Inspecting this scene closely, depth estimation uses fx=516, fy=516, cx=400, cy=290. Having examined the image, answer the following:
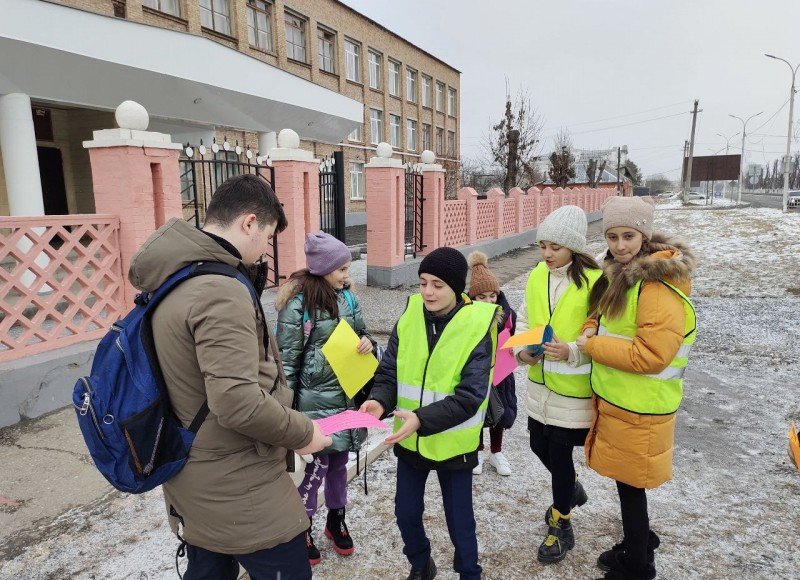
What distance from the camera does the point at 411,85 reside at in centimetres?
3170

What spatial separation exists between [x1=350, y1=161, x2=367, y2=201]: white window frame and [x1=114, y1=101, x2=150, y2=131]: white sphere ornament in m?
21.5

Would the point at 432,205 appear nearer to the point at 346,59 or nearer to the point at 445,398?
the point at 445,398

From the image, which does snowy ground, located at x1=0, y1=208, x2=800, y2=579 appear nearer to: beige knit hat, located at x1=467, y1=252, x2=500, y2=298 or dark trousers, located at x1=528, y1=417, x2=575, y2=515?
dark trousers, located at x1=528, y1=417, x2=575, y2=515

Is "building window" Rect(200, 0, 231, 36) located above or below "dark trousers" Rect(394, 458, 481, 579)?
above

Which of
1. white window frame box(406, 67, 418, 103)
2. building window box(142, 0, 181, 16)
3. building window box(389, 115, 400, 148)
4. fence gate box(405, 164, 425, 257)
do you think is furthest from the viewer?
white window frame box(406, 67, 418, 103)

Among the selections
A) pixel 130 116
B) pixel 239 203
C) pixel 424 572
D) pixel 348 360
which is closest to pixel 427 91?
pixel 130 116

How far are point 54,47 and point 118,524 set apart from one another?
8507 mm

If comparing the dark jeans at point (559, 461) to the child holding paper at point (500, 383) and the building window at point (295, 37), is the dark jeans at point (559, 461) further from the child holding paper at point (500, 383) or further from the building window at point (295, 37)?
the building window at point (295, 37)

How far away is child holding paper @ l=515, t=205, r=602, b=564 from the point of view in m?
2.32

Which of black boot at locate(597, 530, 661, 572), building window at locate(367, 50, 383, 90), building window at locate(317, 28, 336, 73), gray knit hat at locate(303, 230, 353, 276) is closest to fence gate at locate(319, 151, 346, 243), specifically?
gray knit hat at locate(303, 230, 353, 276)

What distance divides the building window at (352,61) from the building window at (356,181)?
425cm

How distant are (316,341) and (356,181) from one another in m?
24.9

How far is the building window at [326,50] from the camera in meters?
23.3

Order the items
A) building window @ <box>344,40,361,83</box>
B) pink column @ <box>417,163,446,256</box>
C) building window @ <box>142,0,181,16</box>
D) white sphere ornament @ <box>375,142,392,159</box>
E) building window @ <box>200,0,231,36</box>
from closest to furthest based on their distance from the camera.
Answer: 1. white sphere ornament @ <box>375,142,392,159</box>
2. pink column @ <box>417,163,446,256</box>
3. building window @ <box>142,0,181,16</box>
4. building window @ <box>200,0,231,36</box>
5. building window @ <box>344,40,361,83</box>
